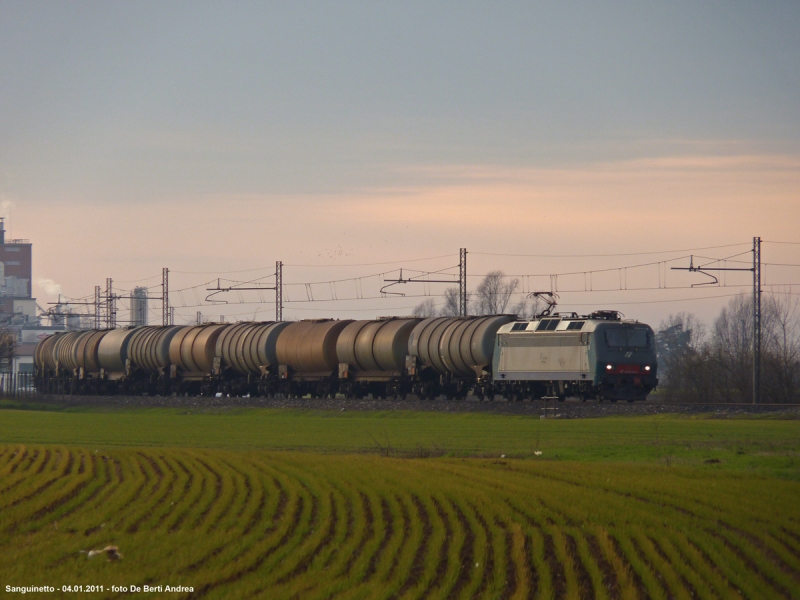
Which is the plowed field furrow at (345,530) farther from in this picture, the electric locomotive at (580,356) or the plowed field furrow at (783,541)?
the electric locomotive at (580,356)

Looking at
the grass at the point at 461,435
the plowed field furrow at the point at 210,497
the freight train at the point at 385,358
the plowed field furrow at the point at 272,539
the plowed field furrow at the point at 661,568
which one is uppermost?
the freight train at the point at 385,358

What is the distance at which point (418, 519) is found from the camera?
17859mm

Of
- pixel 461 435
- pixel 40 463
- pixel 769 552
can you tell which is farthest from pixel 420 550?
pixel 461 435

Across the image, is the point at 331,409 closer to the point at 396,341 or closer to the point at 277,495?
the point at 396,341

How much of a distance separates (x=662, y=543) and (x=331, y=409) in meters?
36.8

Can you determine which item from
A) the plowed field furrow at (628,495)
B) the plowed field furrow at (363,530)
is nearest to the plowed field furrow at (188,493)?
the plowed field furrow at (363,530)

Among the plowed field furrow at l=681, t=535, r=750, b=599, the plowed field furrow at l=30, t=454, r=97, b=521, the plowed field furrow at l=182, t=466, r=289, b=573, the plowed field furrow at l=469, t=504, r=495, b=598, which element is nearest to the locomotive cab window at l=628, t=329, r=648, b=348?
the plowed field furrow at l=182, t=466, r=289, b=573

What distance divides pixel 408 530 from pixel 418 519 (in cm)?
82

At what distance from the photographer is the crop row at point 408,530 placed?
13.9m

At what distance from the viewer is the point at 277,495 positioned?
2033cm

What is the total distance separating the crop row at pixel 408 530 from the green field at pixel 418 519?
0.16ft

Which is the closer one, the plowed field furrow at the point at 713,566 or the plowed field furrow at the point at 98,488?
the plowed field furrow at the point at 713,566

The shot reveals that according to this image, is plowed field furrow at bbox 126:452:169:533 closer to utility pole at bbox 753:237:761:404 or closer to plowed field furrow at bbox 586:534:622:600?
plowed field furrow at bbox 586:534:622:600

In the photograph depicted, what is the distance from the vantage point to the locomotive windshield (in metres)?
46.5
